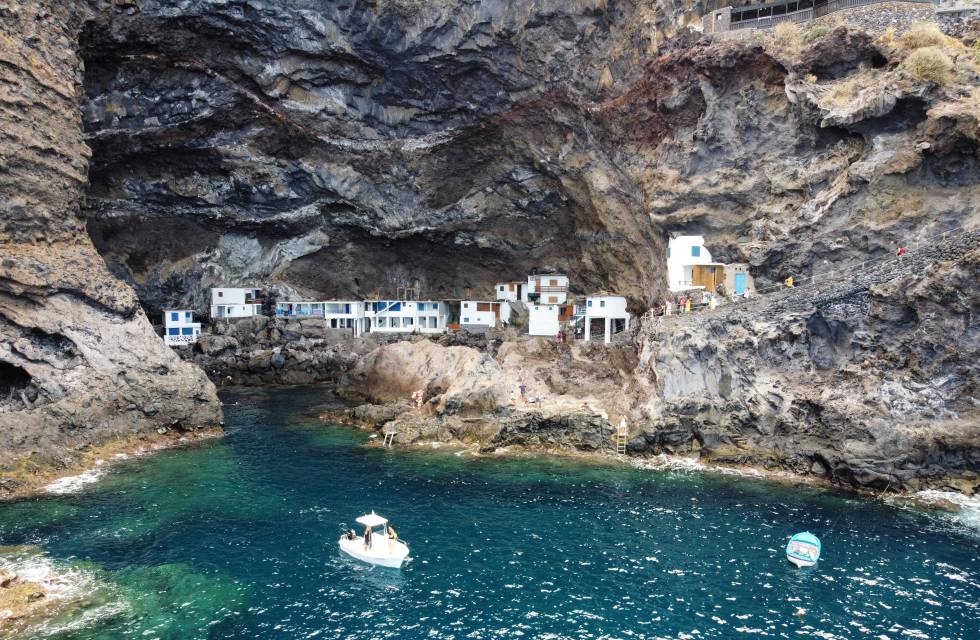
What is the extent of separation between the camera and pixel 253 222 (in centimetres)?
6275

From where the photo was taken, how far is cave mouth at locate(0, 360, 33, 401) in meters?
37.2

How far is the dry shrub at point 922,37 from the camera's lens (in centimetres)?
4159

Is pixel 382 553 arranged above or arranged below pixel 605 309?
below

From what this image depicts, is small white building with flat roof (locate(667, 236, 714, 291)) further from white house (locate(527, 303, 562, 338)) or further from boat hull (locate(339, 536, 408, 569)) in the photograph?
boat hull (locate(339, 536, 408, 569))

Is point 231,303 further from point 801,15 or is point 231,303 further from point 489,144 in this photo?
point 801,15

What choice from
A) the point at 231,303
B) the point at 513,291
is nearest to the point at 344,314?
the point at 231,303

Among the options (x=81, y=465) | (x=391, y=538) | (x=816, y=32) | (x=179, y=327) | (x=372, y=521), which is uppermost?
(x=816, y=32)

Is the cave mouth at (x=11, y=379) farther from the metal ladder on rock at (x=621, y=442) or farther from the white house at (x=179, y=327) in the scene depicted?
the metal ladder on rock at (x=621, y=442)

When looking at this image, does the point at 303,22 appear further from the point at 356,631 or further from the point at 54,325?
the point at 356,631

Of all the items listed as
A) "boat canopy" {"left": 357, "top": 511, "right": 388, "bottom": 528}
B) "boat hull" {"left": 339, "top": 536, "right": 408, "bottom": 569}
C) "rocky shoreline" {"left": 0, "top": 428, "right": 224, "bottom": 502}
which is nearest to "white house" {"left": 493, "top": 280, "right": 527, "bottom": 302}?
"rocky shoreline" {"left": 0, "top": 428, "right": 224, "bottom": 502}

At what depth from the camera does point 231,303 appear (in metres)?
64.3

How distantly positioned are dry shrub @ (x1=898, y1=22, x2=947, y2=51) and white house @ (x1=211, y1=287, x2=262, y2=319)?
54.3 metres

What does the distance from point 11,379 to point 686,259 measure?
4196 cm

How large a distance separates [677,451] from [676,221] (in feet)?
69.1
